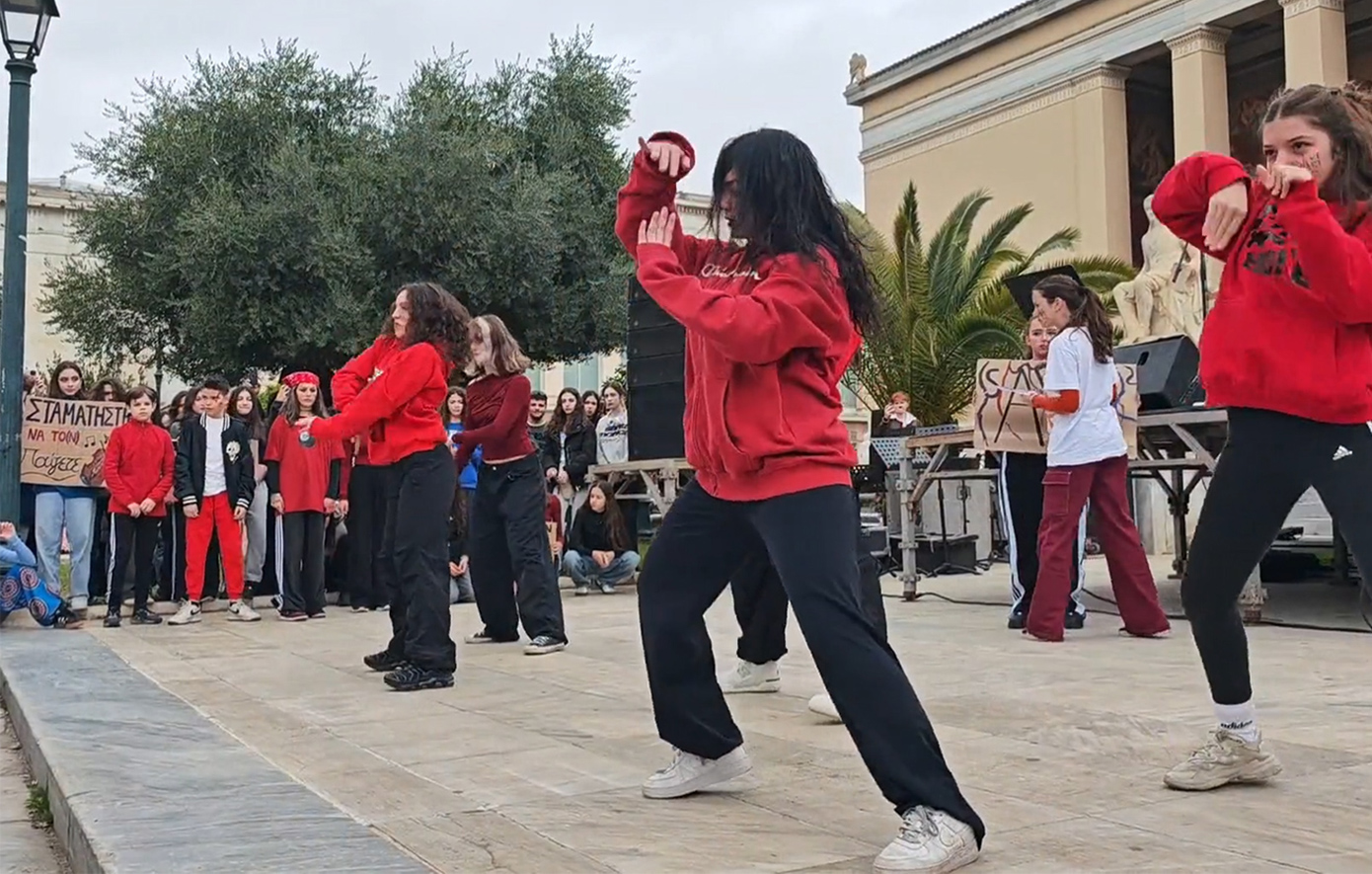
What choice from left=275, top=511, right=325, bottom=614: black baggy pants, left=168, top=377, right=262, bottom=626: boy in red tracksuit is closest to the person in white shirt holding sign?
left=275, top=511, right=325, bottom=614: black baggy pants

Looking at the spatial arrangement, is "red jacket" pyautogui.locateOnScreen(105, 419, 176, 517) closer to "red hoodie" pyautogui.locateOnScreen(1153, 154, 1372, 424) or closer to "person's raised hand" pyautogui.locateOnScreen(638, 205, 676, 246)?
"person's raised hand" pyautogui.locateOnScreen(638, 205, 676, 246)

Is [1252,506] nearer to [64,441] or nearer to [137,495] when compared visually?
[137,495]

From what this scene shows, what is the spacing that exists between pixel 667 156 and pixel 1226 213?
1.41 m

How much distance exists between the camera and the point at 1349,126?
10.8 ft

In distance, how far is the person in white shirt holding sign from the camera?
23.4 feet

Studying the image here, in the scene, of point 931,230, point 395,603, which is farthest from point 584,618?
point 931,230

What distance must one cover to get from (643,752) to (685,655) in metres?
0.97

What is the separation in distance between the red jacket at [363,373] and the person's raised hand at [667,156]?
289 cm

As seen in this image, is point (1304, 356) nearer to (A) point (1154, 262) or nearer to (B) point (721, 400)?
(B) point (721, 400)

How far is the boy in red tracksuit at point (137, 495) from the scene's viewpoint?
9523mm

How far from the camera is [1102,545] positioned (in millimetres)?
7223

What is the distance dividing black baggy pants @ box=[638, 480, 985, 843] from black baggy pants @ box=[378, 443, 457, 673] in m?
2.58

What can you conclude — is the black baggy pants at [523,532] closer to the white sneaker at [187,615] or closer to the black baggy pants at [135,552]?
the white sneaker at [187,615]

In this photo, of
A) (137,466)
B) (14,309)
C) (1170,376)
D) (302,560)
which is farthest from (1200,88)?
(14,309)
